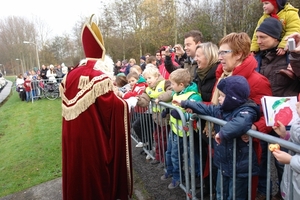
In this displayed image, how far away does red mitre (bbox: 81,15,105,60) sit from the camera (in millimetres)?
2766

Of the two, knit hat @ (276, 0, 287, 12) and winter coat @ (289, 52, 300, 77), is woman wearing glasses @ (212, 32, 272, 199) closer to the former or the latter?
winter coat @ (289, 52, 300, 77)

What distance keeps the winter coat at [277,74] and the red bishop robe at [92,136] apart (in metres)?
1.61

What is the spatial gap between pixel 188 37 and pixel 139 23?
24440 mm

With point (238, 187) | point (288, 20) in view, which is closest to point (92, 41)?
point (238, 187)

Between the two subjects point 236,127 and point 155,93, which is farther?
point 155,93

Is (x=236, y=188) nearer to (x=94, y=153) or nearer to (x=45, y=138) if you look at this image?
(x=94, y=153)

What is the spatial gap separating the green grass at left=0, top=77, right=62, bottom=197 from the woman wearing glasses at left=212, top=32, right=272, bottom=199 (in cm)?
333

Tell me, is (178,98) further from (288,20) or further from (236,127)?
(288,20)

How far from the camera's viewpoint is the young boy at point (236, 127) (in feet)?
6.44

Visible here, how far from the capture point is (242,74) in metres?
2.28

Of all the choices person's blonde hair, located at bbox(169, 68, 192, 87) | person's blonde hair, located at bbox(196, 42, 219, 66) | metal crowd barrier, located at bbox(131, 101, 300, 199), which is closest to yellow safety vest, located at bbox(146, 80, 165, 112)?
metal crowd barrier, located at bbox(131, 101, 300, 199)

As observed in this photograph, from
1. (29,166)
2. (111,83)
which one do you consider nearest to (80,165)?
(111,83)

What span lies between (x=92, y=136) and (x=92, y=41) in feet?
3.56

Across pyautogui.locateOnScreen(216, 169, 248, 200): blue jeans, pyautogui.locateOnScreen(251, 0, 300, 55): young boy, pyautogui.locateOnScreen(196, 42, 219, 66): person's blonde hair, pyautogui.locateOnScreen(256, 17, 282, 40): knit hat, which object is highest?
pyautogui.locateOnScreen(251, 0, 300, 55): young boy
